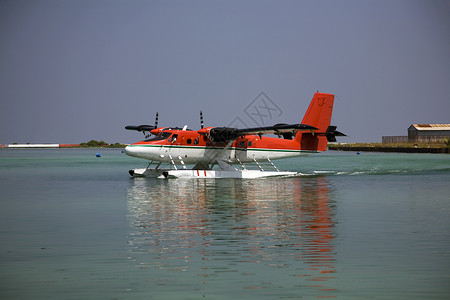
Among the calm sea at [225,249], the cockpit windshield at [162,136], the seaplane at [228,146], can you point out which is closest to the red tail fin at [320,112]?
the seaplane at [228,146]

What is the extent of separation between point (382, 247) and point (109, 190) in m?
16.5

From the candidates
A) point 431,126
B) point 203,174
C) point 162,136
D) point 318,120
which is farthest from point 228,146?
point 431,126

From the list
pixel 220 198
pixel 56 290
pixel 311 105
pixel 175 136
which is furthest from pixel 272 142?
pixel 56 290

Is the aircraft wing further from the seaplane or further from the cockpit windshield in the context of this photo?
the cockpit windshield

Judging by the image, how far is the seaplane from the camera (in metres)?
32.8

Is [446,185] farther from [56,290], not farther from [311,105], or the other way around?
[56,290]

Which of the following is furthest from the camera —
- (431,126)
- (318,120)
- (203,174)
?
(431,126)

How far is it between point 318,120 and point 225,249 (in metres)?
26.4

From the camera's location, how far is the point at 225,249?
11016 mm

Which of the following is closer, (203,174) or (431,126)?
(203,174)

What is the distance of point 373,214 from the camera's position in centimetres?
1673

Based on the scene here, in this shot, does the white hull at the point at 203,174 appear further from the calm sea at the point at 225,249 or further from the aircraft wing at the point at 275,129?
the calm sea at the point at 225,249

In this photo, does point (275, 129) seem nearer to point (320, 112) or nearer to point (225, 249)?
point (320, 112)

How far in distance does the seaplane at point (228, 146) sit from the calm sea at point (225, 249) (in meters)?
11.7
